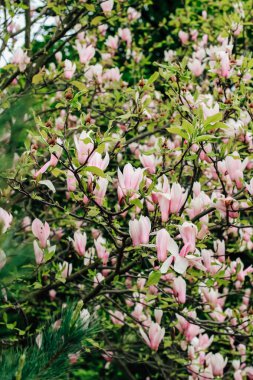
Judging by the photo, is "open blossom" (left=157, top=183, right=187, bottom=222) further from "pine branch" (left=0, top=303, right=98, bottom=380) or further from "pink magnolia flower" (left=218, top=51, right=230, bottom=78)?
"pink magnolia flower" (left=218, top=51, right=230, bottom=78)

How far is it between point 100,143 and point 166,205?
336mm

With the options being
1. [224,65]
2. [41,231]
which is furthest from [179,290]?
[224,65]

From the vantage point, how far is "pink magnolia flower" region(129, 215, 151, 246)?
6.61ft

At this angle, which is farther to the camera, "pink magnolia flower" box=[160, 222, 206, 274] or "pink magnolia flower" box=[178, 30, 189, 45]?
"pink magnolia flower" box=[178, 30, 189, 45]

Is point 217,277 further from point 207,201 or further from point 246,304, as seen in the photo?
point 246,304

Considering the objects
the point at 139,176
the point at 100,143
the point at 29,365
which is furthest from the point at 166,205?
the point at 29,365

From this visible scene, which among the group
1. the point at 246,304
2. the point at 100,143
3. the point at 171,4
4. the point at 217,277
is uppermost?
the point at 171,4

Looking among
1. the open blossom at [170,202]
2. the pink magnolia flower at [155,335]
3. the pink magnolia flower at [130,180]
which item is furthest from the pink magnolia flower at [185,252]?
the pink magnolia flower at [155,335]

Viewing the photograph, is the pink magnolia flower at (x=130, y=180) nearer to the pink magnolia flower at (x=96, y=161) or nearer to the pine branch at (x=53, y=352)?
the pink magnolia flower at (x=96, y=161)

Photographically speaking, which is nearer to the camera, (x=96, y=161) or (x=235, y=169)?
(x=96, y=161)

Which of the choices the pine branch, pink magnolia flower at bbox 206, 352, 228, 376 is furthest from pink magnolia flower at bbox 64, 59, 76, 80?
the pine branch

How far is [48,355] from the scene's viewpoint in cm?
137

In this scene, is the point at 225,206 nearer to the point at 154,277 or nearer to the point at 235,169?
the point at 235,169

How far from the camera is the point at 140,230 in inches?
80.0
